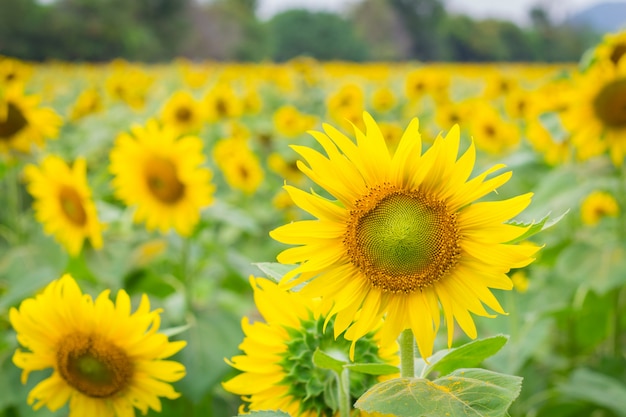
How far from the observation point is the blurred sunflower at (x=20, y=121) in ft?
8.73

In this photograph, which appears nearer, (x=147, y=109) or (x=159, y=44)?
(x=147, y=109)

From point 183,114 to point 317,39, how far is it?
33435mm

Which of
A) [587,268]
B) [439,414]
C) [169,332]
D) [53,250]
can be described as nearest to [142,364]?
[169,332]

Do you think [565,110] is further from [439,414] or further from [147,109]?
[147,109]

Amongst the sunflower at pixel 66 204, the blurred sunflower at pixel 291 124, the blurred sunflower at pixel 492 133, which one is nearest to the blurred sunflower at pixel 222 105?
the blurred sunflower at pixel 291 124

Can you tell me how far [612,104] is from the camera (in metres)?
2.25

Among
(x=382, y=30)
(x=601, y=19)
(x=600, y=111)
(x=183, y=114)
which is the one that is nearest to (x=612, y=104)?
(x=600, y=111)

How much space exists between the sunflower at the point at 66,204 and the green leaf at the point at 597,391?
1.40m

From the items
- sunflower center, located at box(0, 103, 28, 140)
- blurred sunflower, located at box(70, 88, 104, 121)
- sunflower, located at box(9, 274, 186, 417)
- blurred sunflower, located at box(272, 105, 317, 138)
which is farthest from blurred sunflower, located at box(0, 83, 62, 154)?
blurred sunflower, located at box(70, 88, 104, 121)

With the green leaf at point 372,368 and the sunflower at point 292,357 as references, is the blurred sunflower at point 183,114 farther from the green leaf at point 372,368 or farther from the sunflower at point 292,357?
the green leaf at point 372,368

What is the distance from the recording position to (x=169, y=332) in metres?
1.18

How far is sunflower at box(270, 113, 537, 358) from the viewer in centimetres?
92

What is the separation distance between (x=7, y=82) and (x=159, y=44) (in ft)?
90.1

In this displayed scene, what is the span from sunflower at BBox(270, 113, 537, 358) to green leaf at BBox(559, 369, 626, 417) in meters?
1.06
